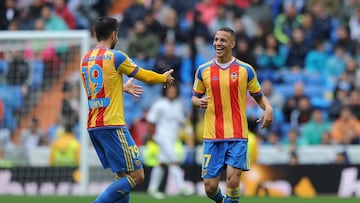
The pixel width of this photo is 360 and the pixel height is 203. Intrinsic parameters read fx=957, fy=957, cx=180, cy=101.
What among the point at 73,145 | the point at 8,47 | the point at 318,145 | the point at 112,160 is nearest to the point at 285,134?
the point at 318,145

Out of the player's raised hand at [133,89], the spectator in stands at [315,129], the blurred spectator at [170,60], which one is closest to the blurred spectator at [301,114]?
the spectator in stands at [315,129]

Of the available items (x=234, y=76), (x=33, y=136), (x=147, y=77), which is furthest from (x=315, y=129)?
(x=147, y=77)

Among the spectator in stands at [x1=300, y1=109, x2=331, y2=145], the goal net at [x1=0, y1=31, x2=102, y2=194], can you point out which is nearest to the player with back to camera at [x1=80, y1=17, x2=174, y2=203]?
the goal net at [x1=0, y1=31, x2=102, y2=194]

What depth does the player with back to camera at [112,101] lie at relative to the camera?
9.88 meters

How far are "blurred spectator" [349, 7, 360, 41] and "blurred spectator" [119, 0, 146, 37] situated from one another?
15.1 feet

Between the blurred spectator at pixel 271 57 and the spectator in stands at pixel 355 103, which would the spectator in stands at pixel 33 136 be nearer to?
the blurred spectator at pixel 271 57

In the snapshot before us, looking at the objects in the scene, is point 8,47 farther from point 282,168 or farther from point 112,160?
point 112,160

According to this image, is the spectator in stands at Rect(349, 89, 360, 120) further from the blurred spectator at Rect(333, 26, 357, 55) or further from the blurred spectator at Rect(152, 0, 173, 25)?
the blurred spectator at Rect(152, 0, 173, 25)

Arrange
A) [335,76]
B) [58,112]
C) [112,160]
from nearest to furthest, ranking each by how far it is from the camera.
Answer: [112,160] → [58,112] → [335,76]

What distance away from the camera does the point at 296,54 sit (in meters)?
20.4

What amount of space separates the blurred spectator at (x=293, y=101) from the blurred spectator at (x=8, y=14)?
21.8 ft

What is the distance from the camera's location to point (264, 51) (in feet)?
66.6

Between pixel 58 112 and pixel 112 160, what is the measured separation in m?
7.80

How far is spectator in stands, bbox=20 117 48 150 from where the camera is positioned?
57.7 ft
